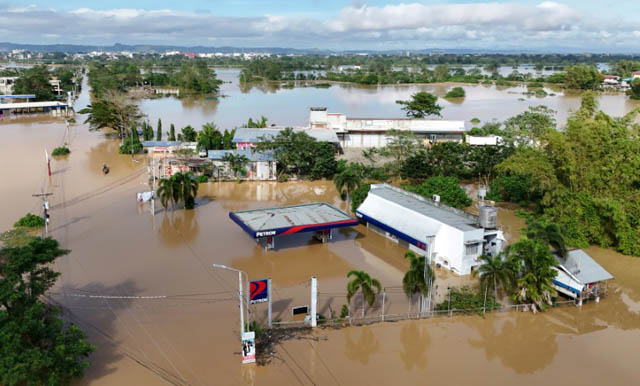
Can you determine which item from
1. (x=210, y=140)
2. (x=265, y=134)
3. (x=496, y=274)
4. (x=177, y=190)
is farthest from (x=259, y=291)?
(x=210, y=140)

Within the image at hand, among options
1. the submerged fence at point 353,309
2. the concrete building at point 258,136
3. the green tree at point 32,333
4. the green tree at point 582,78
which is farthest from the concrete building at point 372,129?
the green tree at point 582,78

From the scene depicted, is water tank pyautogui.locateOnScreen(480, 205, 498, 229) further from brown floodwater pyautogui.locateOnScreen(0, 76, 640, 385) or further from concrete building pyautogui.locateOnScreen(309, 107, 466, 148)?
concrete building pyautogui.locateOnScreen(309, 107, 466, 148)

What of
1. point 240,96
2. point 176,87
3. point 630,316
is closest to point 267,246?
point 630,316

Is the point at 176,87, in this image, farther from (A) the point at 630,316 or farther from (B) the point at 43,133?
(A) the point at 630,316

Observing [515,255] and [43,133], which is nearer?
[515,255]

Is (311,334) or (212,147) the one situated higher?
(212,147)

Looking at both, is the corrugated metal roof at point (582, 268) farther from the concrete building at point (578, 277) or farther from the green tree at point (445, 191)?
the green tree at point (445, 191)
